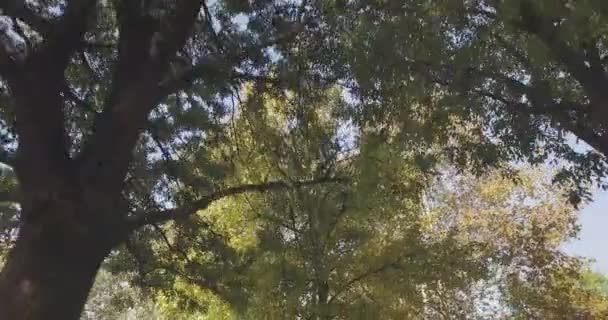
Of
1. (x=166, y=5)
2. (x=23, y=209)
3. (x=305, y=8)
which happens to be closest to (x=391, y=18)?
(x=305, y=8)

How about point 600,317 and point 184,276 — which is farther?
point 600,317

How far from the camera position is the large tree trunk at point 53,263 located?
10.6ft

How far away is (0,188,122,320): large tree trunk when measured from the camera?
325 cm

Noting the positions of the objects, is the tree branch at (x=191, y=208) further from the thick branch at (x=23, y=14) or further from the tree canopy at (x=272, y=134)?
the thick branch at (x=23, y=14)

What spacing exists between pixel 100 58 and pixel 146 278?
1969mm

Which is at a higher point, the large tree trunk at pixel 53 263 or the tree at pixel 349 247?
the tree at pixel 349 247

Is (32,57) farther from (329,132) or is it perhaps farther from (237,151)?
(329,132)

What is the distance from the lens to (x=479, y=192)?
41.0 feet

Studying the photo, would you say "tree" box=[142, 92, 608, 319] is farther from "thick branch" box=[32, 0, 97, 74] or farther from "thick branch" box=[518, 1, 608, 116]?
"thick branch" box=[32, 0, 97, 74]

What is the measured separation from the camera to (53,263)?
11.0 ft

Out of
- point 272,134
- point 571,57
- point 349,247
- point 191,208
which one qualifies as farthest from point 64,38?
point 349,247

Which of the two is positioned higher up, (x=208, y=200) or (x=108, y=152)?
(x=208, y=200)

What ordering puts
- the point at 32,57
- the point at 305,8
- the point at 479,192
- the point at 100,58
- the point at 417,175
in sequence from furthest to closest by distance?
the point at 479,192
the point at 417,175
the point at 100,58
the point at 305,8
the point at 32,57

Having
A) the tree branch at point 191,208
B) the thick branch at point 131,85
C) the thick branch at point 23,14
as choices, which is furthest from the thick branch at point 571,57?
the thick branch at point 23,14
